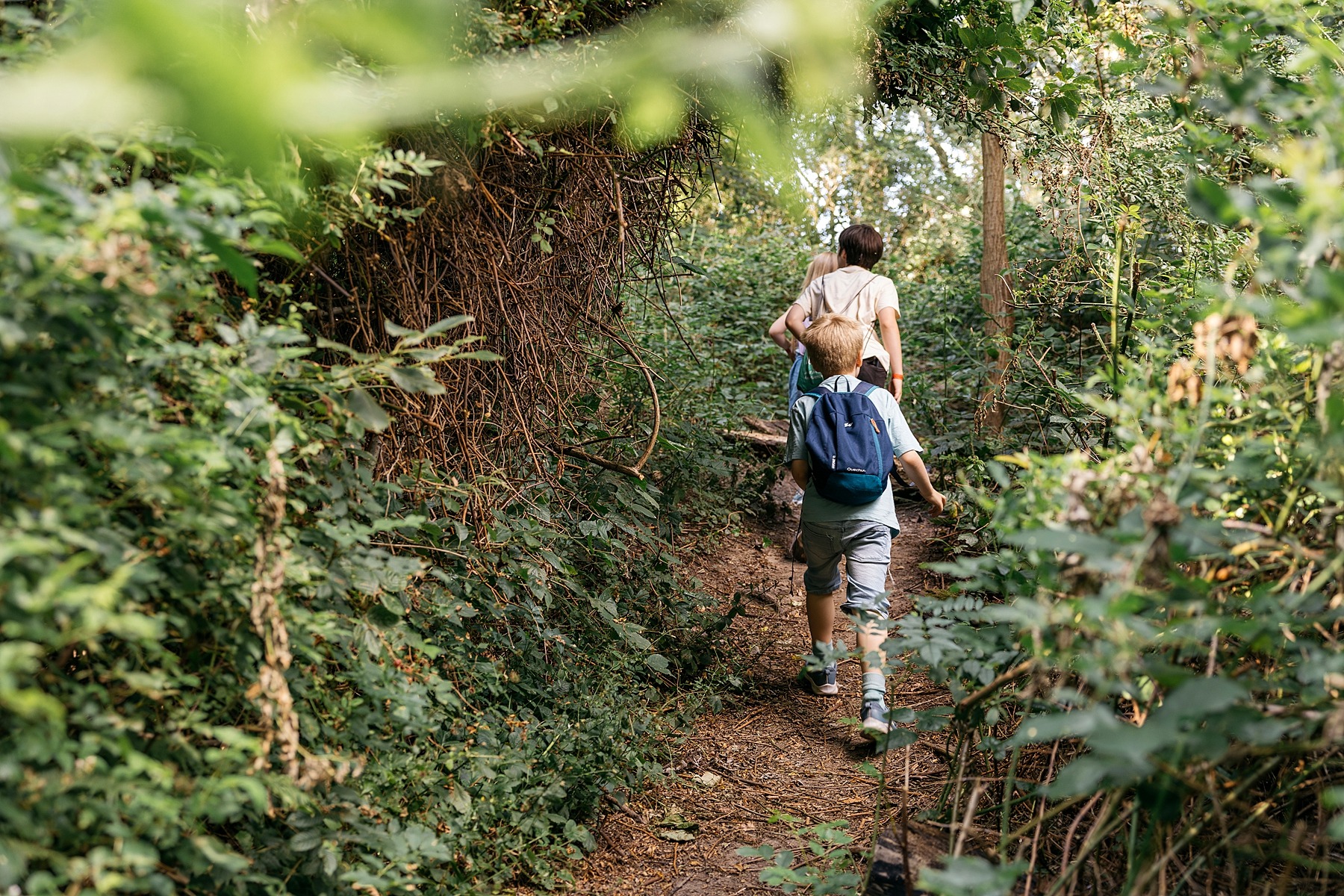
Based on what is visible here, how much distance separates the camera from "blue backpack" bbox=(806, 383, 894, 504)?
12.1 feet

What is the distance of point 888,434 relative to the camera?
3783mm

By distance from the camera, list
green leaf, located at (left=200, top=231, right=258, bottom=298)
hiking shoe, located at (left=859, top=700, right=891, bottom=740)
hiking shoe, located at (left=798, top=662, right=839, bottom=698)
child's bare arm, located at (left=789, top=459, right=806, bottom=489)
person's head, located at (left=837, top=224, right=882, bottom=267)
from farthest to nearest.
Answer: person's head, located at (left=837, top=224, right=882, bottom=267) < hiking shoe, located at (left=798, top=662, right=839, bottom=698) < child's bare arm, located at (left=789, top=459, right=806, bottom=489) < hiking shoe, located at (left=859, top=700, right=891, bottom=740) < green leaf, located at (left=200, top=231, right=258, bottom=298)

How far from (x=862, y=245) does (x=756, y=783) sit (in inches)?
116

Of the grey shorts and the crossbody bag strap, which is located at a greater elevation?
the crossbody bag strap

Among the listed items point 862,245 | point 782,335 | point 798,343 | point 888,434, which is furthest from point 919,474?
point 782,335

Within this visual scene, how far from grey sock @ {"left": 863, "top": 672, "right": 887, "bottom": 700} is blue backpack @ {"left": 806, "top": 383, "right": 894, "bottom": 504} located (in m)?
0.70

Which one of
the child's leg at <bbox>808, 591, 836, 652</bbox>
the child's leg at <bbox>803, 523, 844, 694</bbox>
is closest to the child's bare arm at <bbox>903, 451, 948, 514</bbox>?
the child's leg at <bbox>803, 523, 844, 694</bbox>

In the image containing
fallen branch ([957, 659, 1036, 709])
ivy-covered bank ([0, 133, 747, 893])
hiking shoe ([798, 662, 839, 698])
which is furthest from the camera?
hiking shoe ([798, 662, 839, 698])

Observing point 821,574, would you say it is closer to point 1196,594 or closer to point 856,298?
point 856,298

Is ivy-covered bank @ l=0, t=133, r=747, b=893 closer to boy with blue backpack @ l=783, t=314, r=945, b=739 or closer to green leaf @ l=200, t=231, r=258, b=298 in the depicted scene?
green leaf @ l=200, t=231, r=258, b=298

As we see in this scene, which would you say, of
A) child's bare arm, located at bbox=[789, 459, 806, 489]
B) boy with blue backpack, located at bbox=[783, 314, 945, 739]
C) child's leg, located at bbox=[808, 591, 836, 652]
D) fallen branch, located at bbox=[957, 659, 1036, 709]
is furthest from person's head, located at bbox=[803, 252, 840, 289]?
fallen branch, located at bbox=[957, 659, 1036, 709]

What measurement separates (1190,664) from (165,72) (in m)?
2.33

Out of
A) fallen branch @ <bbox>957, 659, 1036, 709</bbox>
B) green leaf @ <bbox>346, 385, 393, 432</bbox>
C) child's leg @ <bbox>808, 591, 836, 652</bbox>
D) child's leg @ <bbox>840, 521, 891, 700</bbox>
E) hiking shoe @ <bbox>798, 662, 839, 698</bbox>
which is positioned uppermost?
green leaf @ <bbox>346, 385, 393, 432</bbox>

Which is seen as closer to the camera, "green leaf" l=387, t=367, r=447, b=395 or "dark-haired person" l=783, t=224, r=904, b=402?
"green leaf" l=387, t=367, r=447, b=395
